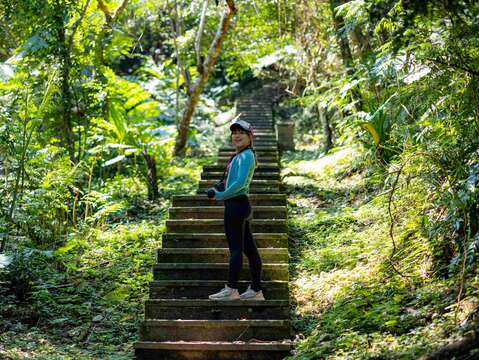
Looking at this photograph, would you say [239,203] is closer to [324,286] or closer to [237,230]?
[237,230]

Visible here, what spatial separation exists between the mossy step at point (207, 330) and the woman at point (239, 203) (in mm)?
305

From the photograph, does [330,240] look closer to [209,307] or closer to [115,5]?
[209,307]

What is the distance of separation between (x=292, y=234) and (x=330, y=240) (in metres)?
0.63

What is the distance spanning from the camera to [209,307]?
5.55m

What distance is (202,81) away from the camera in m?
12.4

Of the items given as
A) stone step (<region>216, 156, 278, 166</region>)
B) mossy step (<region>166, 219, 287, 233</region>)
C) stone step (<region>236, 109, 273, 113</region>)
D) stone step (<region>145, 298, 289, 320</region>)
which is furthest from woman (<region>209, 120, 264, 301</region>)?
stone step (<region>236, 109, 273, 113</region>)

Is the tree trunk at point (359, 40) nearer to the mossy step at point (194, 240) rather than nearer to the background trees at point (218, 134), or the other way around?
the background trees at point (218, 134)

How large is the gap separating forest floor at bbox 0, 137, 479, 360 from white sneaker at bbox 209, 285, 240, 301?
0.61 metres

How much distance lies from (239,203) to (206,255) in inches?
48.5

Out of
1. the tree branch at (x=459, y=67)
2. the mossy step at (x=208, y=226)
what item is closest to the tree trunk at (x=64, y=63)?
the mossy step at (x=208, y=226)

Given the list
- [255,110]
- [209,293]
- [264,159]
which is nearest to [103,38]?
[264,159]

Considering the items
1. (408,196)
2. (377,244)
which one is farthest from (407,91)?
(377,244)

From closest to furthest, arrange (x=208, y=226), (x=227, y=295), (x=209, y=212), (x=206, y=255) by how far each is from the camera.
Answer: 1. (x=227, y=295)
2. (x=206, y=255)
3. (x=208, y=226)
4. (x=209, y=212)

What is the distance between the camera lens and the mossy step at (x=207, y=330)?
5.24 metres
